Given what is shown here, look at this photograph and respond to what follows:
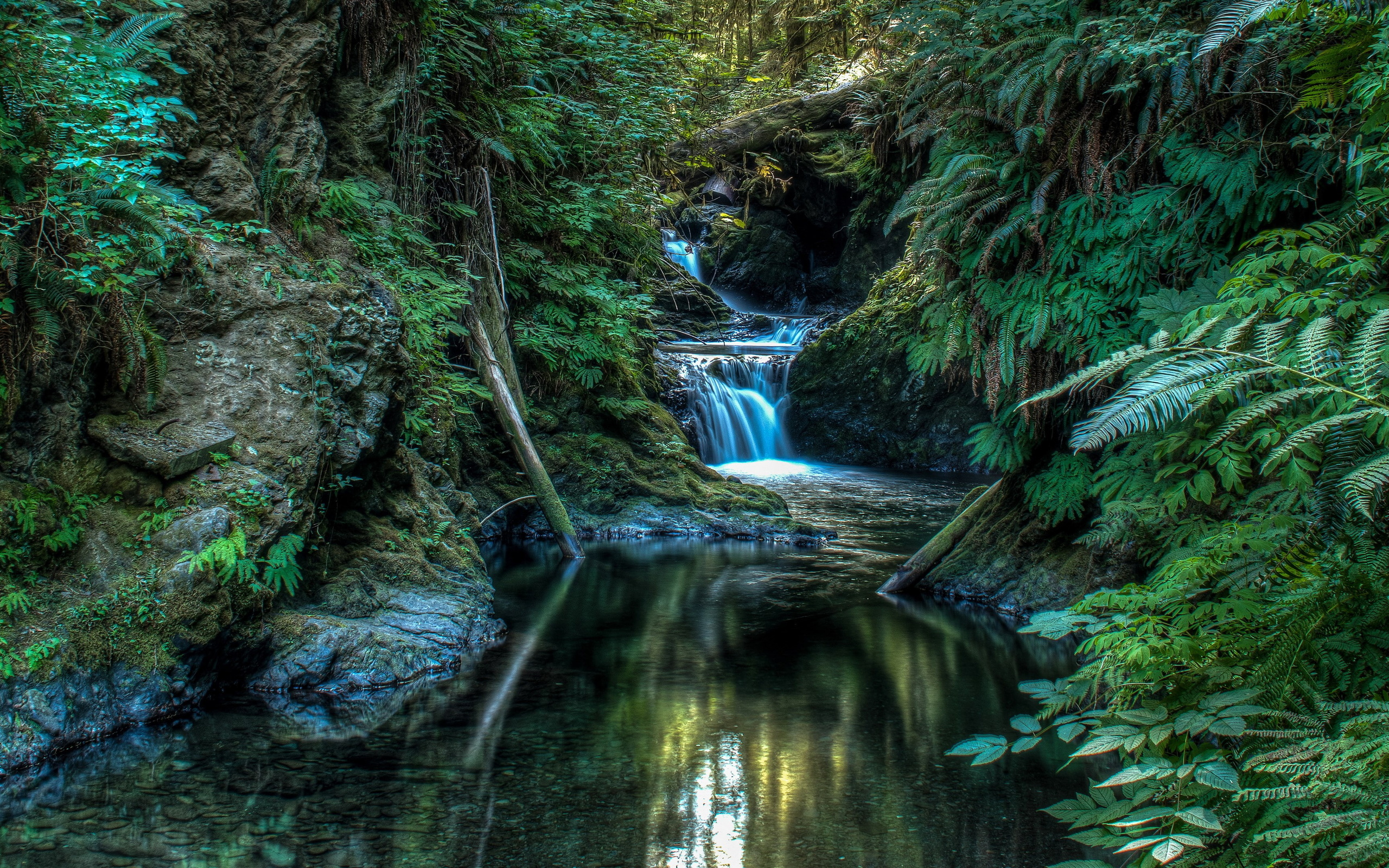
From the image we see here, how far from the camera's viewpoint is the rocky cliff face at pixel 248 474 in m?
4.45

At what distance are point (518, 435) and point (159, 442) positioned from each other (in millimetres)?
4735

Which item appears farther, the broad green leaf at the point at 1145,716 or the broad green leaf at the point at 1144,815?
the broad green leaf at the point at 1145,716

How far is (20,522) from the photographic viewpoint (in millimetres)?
4273

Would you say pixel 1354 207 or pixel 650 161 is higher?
pixel 650 161

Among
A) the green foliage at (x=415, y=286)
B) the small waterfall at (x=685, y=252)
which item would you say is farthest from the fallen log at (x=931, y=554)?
the small waterfall at (x=685, y=252)

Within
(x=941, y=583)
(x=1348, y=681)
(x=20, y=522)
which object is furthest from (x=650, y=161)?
(x=1348, y=681)

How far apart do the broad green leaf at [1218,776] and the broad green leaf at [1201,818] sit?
0.07m

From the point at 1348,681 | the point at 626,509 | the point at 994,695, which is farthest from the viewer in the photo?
the point at 626,509

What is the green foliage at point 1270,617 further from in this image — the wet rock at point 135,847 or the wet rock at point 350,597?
the wet rock at point 350,597

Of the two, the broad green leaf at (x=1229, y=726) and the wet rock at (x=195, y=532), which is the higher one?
the wet rock at (x=195, y=532)

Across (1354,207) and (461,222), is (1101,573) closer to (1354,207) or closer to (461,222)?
(1354,207)

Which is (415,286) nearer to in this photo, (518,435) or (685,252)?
(518,435)

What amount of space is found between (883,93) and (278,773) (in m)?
16.8

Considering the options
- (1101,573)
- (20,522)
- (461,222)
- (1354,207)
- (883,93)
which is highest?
(883,93)
